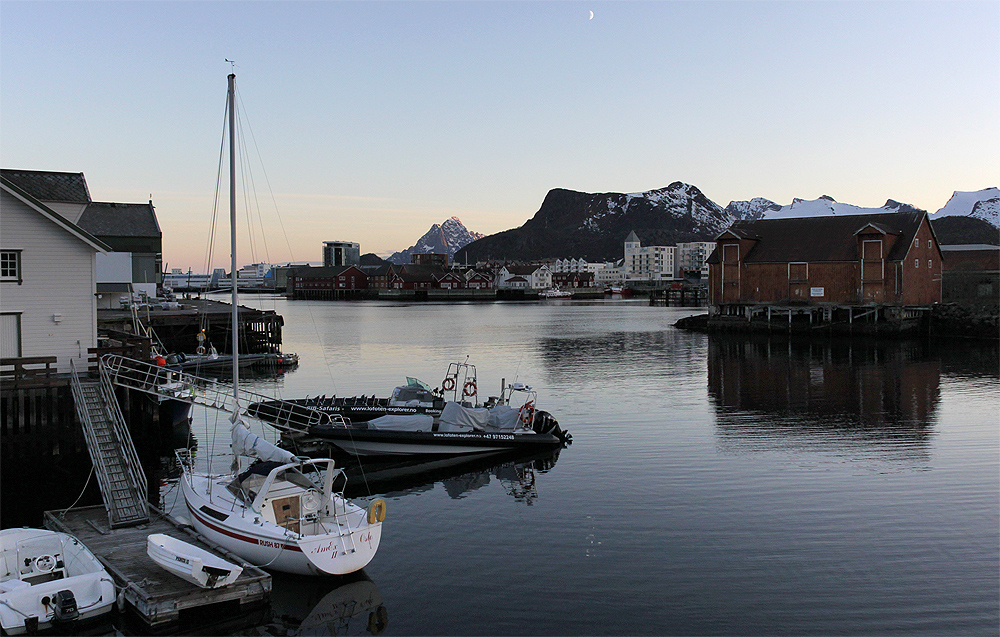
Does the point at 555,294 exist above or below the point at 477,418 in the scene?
above

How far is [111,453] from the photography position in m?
16.5

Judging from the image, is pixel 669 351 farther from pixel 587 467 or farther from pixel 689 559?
pixel 689 559

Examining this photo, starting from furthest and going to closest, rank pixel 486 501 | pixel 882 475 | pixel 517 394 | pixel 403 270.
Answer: pixel 403 270 → pixel 517 394 → pixel 882 475 → pixel 486 501

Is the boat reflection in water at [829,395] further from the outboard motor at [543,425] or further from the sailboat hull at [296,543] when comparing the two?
the sailboat hull at [296,543]

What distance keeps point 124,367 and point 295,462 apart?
339 inches

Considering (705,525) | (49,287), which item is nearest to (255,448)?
(49,287)

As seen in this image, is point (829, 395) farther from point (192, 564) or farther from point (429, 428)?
point (192, 564)

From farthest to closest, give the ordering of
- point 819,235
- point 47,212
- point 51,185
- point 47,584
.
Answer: point 819,235
point 51,185
point 47,212
point 47,584

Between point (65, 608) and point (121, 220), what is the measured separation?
4988 centimetres

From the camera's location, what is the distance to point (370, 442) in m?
22.9

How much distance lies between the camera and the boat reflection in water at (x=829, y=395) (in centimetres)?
2588

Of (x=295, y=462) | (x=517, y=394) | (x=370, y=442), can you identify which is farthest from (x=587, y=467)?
(x=517, y=394)

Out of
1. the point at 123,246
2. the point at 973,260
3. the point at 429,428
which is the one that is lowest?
the point at 429,428

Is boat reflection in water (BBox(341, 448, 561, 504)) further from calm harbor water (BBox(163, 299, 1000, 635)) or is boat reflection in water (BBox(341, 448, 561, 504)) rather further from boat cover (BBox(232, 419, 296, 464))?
boat cover (BBox(232, 419, 296, 464))
